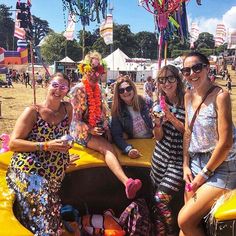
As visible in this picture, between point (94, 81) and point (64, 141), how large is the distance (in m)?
1.51

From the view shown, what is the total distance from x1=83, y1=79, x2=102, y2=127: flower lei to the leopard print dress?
0.98 meters

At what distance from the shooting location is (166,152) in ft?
8.91

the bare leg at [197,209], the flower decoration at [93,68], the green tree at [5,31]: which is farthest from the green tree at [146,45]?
the bare leg at [197,209]

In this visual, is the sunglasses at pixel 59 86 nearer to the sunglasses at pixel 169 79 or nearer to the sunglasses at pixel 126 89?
the sunglasses at pixel 169 79

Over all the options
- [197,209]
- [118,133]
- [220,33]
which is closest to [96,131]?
[118,133]

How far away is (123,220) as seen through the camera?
2854 millimetres

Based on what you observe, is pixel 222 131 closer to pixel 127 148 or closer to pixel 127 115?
pixel 127 148

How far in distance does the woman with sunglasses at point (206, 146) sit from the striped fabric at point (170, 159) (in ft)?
1.24

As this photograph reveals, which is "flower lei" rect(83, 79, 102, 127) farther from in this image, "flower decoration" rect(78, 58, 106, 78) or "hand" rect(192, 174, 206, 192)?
"hand" rect(192, 174, 206, 192)

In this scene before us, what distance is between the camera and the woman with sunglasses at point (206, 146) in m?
2.04

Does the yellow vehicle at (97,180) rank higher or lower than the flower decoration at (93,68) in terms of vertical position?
lower

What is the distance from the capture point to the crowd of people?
207 centimetres

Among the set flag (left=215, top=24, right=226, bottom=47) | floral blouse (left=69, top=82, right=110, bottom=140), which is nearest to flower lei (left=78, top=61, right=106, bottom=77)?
floral blouse (left=69, top=82, right=110, bottom=140)

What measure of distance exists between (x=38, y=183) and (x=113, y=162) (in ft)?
2.68
